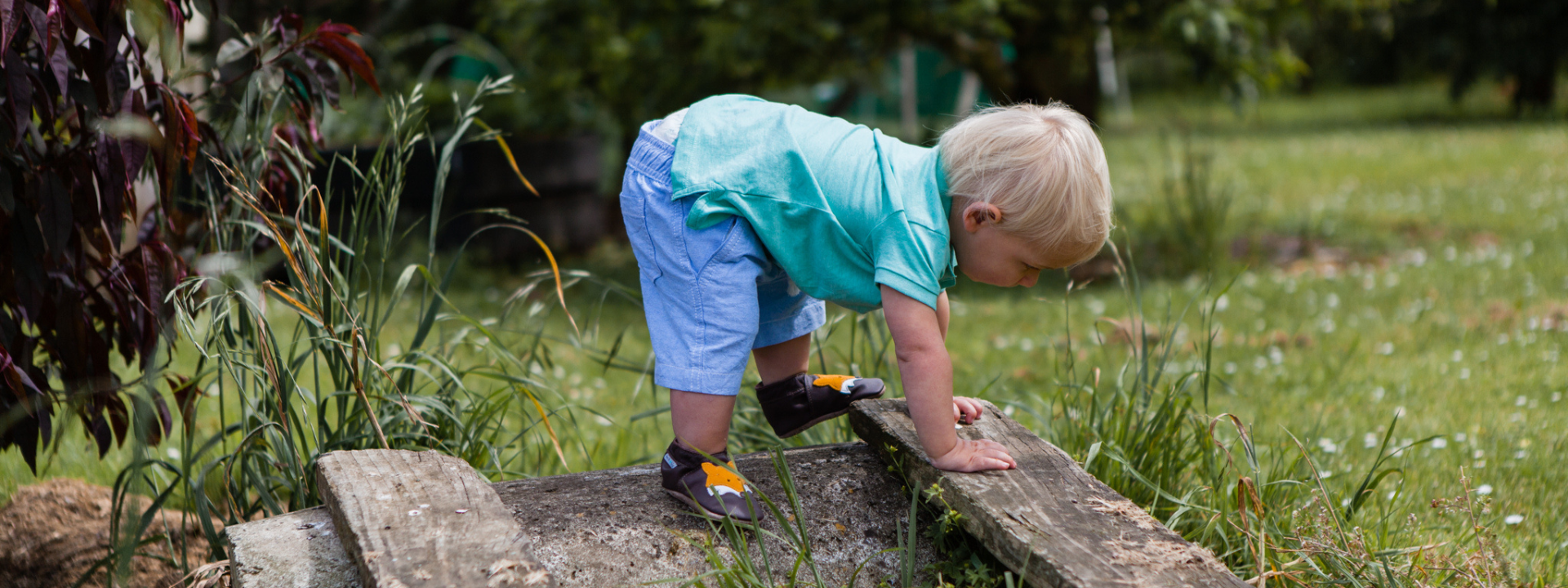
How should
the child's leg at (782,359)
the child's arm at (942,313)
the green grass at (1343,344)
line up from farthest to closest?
the green grass at (1343,344) → the child's leg at (782,359) → the child's arm at (942,313)

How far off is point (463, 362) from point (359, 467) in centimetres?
257

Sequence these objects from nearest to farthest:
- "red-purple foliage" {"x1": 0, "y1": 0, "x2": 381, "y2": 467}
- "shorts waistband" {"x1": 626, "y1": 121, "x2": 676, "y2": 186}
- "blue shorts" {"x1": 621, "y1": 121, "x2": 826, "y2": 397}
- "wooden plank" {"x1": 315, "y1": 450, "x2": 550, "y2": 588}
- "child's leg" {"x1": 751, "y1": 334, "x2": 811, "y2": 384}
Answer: "wooden plank" {"x1": 315, "y1": 450, "x2": 550, "y2": 588} < "red-purple foliage" {"x1": 0, "y1": 0, "x2": 381, "y2": 467} < "blue shorts" {"x1": 621, "y1": 121, "x2": 826, "y2": 397} < "shorts waistband" {"x1": 626, "y1": 121, "x2": 676, "y2": 186} < "child's leg" {"x1": 751, "y1": 334, "x2": 811, "y2": 384}

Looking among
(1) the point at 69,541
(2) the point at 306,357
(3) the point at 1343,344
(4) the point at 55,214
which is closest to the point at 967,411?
(2) the point at 306,357

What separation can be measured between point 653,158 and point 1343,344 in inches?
116

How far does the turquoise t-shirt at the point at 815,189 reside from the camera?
1.81 meters

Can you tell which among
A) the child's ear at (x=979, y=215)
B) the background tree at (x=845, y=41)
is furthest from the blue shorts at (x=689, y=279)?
the background tree at (x=845, y=41)

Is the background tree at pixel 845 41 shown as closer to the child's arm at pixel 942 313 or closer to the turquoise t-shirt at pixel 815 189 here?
the child's arm at pixel 942 313

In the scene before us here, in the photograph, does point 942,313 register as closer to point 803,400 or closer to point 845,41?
point 803,400

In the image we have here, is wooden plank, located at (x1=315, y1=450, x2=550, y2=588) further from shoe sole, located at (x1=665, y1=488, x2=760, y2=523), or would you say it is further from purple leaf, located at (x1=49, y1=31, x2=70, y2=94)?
purple leaf, located at (x1=49, y1=31, x2=70, y2=94)

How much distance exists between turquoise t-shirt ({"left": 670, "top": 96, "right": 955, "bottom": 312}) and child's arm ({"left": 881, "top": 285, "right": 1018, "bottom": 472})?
3.0 inches

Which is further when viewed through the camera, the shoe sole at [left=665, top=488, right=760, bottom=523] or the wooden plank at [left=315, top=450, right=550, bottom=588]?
the shoe sole at [left=665, top=488, right=760, bottom=523]

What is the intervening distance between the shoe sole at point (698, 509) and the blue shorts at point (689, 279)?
18cm

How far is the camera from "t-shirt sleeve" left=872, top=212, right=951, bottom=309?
1.72 meters

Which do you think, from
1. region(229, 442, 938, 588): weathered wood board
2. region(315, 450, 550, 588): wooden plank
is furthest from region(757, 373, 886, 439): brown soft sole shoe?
region(315, 450, 550, 588): wooden plank
